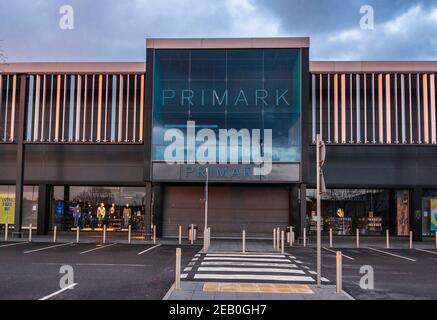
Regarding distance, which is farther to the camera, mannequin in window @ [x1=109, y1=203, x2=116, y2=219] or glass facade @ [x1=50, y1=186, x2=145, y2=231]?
mannequin in window @ [x1=109, y1=203, x2=116, y2=219]

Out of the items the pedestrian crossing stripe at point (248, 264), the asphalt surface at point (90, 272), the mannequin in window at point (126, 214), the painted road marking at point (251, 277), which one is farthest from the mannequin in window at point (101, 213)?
the painted road marking at point (251, 277)

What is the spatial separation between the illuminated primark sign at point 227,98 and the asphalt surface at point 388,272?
27.5 feet

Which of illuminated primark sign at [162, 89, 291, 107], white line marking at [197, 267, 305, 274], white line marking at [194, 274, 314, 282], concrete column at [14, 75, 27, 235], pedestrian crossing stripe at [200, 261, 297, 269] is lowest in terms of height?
pedestrian crossing stripe at [200, 261, 297, 269]

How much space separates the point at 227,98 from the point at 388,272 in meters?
14.4

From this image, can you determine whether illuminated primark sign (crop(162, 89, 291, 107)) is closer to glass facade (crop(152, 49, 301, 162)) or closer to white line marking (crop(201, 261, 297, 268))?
glass facade (crop(152, 49, 301, 162))

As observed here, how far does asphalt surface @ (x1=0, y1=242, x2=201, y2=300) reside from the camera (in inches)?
400

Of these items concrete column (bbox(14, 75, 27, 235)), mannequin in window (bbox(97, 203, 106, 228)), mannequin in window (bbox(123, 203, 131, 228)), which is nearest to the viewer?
concrete column (bbox(14, 75, 27, 235))

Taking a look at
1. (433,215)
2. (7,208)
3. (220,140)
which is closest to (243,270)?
(220,140)

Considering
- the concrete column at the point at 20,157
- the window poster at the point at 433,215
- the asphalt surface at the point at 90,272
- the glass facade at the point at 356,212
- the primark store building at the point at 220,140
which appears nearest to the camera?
the asphalt surface at the point at 90,272

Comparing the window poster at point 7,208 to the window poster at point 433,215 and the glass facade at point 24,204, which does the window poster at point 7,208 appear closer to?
the glass facade at point 24,204

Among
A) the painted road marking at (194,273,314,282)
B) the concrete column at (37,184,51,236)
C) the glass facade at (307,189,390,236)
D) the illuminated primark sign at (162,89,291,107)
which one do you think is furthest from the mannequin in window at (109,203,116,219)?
the painted road marking at (194,273,314,282)

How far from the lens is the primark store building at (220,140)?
2588 centimetres

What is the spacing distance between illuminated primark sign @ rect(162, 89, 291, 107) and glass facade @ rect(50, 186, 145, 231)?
6722 mm
